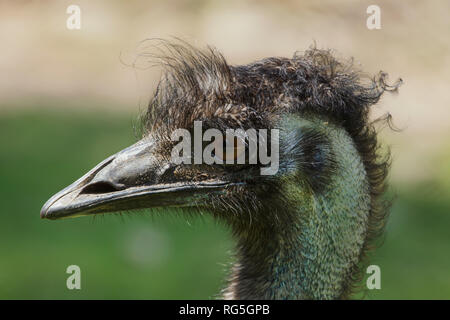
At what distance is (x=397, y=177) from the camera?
7.74 m

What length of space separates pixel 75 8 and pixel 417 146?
4064 mm

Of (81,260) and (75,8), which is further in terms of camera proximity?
(75,8)

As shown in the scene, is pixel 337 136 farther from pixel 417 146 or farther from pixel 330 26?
pixel 330 26

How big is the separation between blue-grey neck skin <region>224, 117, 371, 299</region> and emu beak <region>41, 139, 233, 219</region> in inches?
13.5

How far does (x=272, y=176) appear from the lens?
339 cm

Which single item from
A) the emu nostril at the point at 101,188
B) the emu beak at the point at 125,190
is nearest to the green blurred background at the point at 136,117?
the emu beak at the point at 125,190

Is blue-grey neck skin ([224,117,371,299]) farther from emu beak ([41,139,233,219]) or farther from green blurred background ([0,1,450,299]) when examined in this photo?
green blurred background ([0,1,450,299])

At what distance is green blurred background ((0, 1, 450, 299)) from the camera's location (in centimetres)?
650

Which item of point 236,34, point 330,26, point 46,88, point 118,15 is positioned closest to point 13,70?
point 46,88

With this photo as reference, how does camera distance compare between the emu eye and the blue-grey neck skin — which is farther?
the blue-grey neck skin

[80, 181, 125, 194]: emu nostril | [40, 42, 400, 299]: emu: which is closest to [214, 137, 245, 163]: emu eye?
[40, 42, 400, 299]: emu

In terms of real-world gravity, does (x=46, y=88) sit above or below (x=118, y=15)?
below

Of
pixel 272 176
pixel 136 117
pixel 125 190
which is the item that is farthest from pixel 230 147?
pixel 136 117

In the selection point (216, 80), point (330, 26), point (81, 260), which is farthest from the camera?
point (330, 26)
